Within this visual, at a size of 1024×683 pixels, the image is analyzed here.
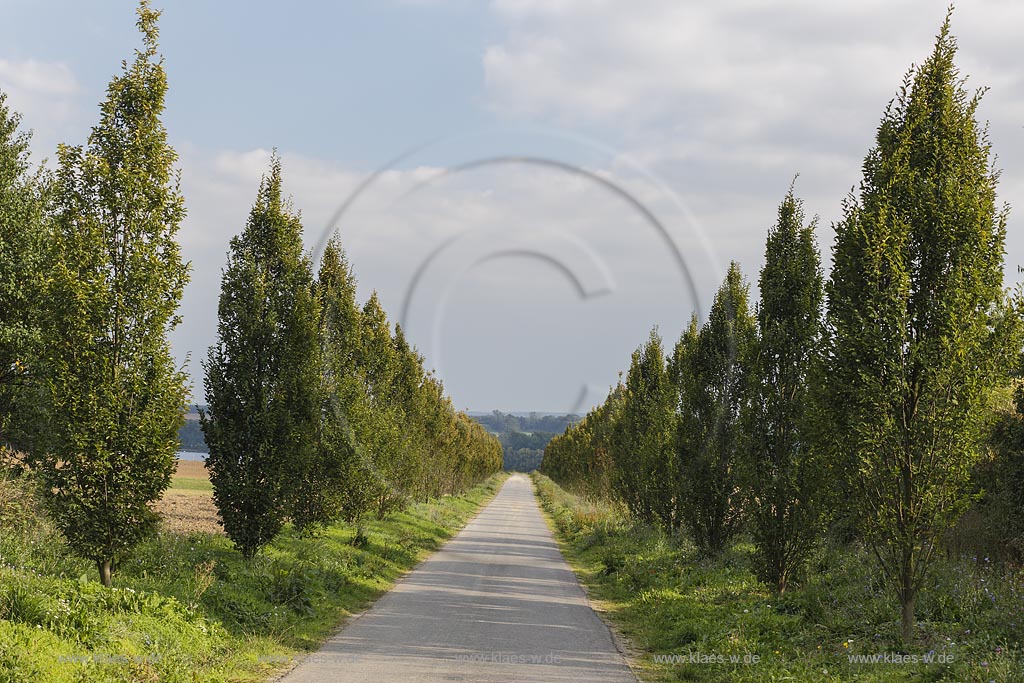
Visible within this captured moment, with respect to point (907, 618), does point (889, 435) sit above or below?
above

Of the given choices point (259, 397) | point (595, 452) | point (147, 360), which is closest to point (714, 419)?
point (259, 397)

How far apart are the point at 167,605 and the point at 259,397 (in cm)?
580

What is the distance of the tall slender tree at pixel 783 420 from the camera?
1555 centimetres

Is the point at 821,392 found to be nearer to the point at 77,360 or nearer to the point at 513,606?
the point at 513,606

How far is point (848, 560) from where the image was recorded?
17.9 metres

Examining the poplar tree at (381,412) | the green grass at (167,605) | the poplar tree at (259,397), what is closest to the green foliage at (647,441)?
the poplar tree at (381,412)

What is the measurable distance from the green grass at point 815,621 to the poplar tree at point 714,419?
5.01 feet

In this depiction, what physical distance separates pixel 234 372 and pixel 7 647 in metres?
8.74

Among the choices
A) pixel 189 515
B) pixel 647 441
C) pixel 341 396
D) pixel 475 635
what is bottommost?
pixel 189 515

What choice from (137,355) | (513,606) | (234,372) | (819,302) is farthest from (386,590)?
(819,302)

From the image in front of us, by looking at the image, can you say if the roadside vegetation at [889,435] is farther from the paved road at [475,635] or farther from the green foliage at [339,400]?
the green foliage at [339,400]

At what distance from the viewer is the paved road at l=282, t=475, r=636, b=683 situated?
1002 cm

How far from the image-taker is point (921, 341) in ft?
35.8

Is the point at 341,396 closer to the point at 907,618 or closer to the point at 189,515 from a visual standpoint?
the point at 189,515
